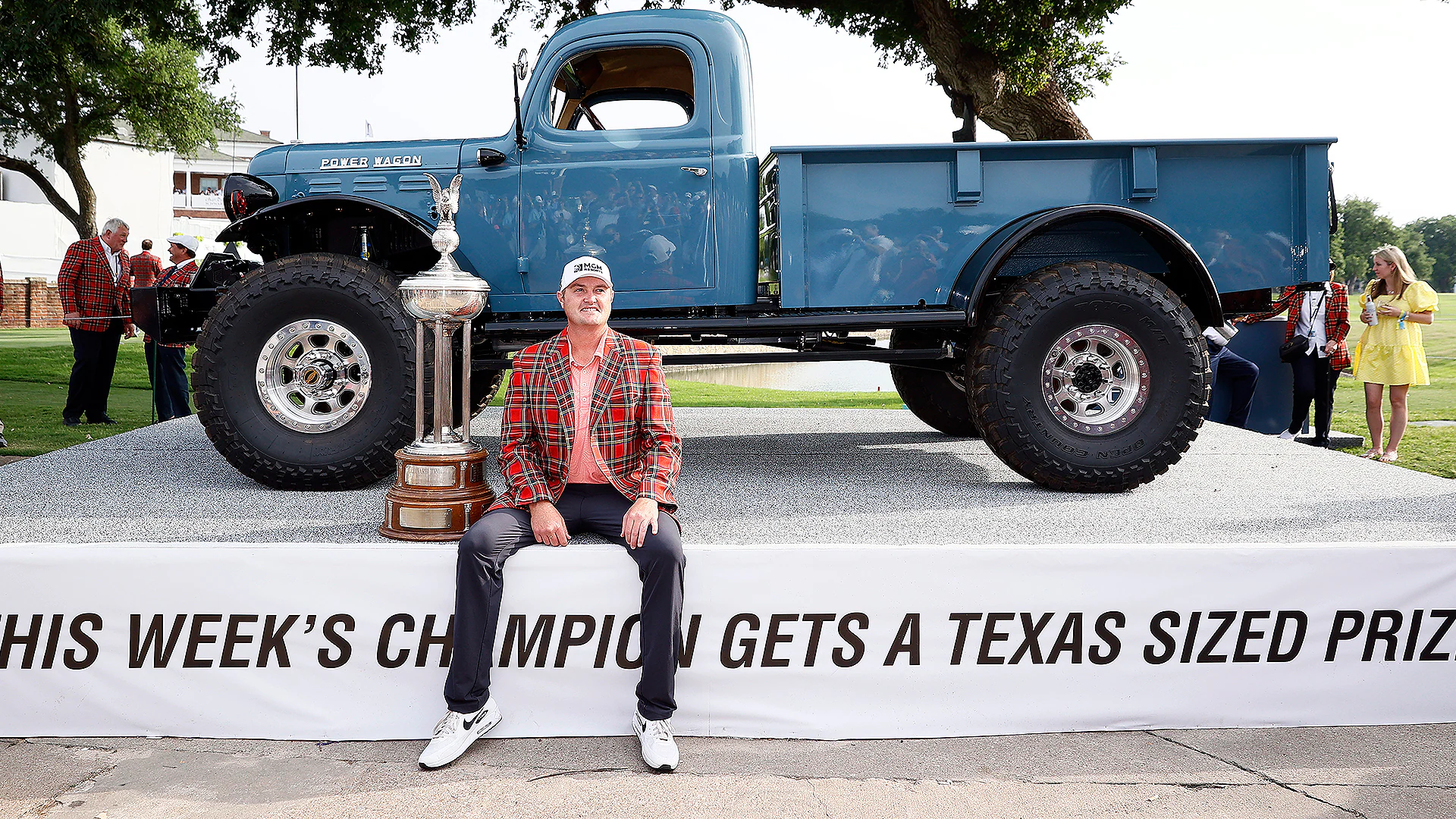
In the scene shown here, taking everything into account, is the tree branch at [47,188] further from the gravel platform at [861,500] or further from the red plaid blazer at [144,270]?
the gravel platform at [861,500]

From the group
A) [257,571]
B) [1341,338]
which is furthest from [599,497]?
[1341,338]

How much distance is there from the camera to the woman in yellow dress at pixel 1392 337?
7.13 m

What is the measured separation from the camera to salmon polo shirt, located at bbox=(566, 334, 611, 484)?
3.08 metres

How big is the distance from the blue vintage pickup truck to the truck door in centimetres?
1

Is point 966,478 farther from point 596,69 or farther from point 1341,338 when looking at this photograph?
point 1341,338

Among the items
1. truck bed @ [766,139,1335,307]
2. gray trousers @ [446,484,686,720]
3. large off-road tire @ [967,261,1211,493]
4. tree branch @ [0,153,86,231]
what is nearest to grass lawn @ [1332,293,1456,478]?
truck bed @ [766,139,1335,307]

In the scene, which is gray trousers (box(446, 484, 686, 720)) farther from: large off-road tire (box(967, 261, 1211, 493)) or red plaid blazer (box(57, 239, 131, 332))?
red plaid blazer (box(57, 239, 131, 332))

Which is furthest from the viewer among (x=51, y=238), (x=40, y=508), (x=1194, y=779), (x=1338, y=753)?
(x=51, y=238)

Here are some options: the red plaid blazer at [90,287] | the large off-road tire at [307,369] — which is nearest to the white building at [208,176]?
the red plaid blazer at [90,287]

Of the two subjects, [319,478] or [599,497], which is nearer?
[599,497]

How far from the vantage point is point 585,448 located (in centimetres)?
311

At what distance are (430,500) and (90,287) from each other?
6.30 metres

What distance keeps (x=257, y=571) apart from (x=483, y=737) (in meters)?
0.78

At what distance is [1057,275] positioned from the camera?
4.30 meters
